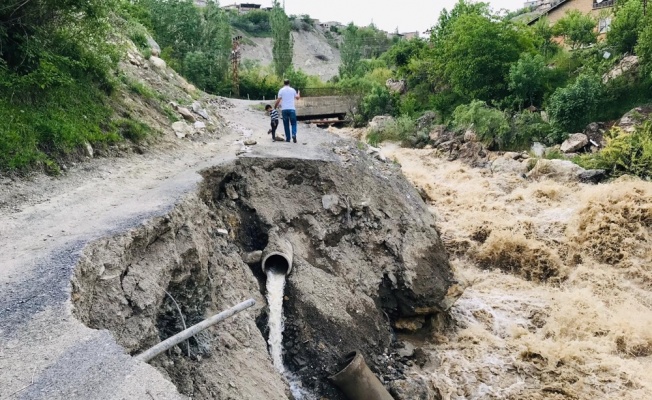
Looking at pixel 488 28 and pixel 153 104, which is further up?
pixel 488 28

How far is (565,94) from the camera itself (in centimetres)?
2142

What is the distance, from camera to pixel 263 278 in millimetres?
7969

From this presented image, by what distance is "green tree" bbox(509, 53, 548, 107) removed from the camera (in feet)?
79.9

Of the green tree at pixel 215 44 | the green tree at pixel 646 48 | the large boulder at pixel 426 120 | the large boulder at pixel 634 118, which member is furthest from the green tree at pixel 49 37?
the green tree at pixel 215 44

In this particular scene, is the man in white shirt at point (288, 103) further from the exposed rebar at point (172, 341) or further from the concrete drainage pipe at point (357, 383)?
the exposed rebar at point (172, 341)

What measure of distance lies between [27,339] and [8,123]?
561 cm

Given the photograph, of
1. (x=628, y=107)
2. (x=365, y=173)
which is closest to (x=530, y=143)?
(x=628, y=107)

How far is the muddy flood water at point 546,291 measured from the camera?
833cm

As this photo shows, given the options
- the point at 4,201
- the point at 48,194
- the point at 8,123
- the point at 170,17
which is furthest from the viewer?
the point at 170,17

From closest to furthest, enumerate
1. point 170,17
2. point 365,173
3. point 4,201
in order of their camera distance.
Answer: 1. point 4,201
2. point 365,173
3. point 170,17

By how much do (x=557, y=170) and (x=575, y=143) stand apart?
140 inches

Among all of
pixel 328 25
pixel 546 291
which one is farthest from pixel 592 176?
pixel 328 25

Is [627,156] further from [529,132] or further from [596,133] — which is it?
[529,132]

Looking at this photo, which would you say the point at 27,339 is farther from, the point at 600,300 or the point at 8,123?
the point at 600,300
